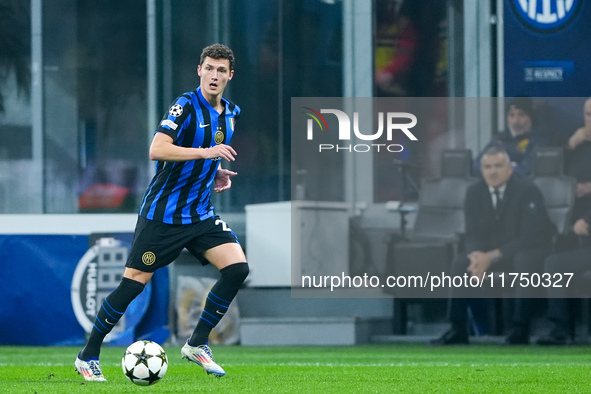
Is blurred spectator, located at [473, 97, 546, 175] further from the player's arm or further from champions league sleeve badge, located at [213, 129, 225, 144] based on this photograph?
the player's arm

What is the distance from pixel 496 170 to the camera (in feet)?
35.5

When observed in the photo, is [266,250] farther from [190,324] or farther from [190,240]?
[190,240]

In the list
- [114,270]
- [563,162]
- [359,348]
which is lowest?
[359,348]

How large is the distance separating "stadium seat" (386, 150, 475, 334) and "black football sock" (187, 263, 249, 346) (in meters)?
4.67

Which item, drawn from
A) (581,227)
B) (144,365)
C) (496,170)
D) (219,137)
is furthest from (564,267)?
(144,365)

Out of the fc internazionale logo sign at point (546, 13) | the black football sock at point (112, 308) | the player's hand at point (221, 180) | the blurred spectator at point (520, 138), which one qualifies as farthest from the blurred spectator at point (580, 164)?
the black football sock at point (112, 308)

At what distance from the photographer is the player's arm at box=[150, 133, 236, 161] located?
19.9ft

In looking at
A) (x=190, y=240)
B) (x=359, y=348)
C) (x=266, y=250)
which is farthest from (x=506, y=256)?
(x=190, y=240)

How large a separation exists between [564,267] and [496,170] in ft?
3.62

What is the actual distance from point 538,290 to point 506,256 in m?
0.43

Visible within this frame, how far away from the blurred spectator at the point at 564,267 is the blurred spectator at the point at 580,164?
14cm

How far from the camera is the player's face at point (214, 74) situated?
6.39m

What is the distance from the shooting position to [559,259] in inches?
423

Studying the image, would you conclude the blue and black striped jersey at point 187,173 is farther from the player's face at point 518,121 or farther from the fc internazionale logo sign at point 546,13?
the fc internazionale logo sign at point 546,13
